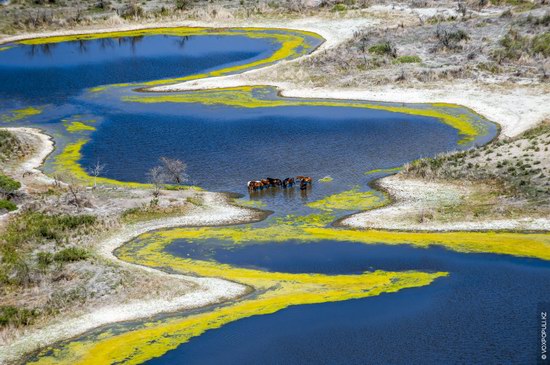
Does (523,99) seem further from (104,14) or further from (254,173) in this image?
(104,14)

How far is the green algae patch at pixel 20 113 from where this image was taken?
285 ft

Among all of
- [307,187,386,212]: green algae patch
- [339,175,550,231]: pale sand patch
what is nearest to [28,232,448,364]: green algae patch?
[339,175,550,231]: pale sand patch

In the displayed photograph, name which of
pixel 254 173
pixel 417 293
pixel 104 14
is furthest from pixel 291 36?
pixel 417 293

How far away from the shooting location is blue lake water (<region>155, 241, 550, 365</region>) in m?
36.7

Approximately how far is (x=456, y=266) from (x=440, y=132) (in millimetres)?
30077

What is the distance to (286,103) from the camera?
87.8 m

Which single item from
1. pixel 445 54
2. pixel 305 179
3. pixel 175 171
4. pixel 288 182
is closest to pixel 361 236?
pixel 305 179

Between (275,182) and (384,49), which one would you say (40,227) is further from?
(384,49)

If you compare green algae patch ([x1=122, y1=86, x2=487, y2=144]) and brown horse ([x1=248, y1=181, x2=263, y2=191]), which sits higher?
green algae patch ([x1=122, y1=86, x2=487, y2=144])

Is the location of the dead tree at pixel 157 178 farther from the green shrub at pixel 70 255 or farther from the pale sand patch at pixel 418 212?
the pale sand patch at pixel 418 212

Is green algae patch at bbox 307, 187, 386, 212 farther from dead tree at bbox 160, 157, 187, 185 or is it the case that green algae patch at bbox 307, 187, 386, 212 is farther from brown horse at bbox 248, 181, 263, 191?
dead tree at bbox 160, 157, 187, 185

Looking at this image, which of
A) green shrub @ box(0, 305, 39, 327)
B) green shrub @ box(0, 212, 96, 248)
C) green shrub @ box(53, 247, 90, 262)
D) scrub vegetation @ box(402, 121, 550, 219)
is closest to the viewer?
green shrub @ box(0, 305, 39, 327)

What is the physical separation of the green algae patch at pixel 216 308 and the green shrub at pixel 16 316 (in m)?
2.76

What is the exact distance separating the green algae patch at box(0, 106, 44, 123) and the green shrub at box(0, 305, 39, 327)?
49.3 m
